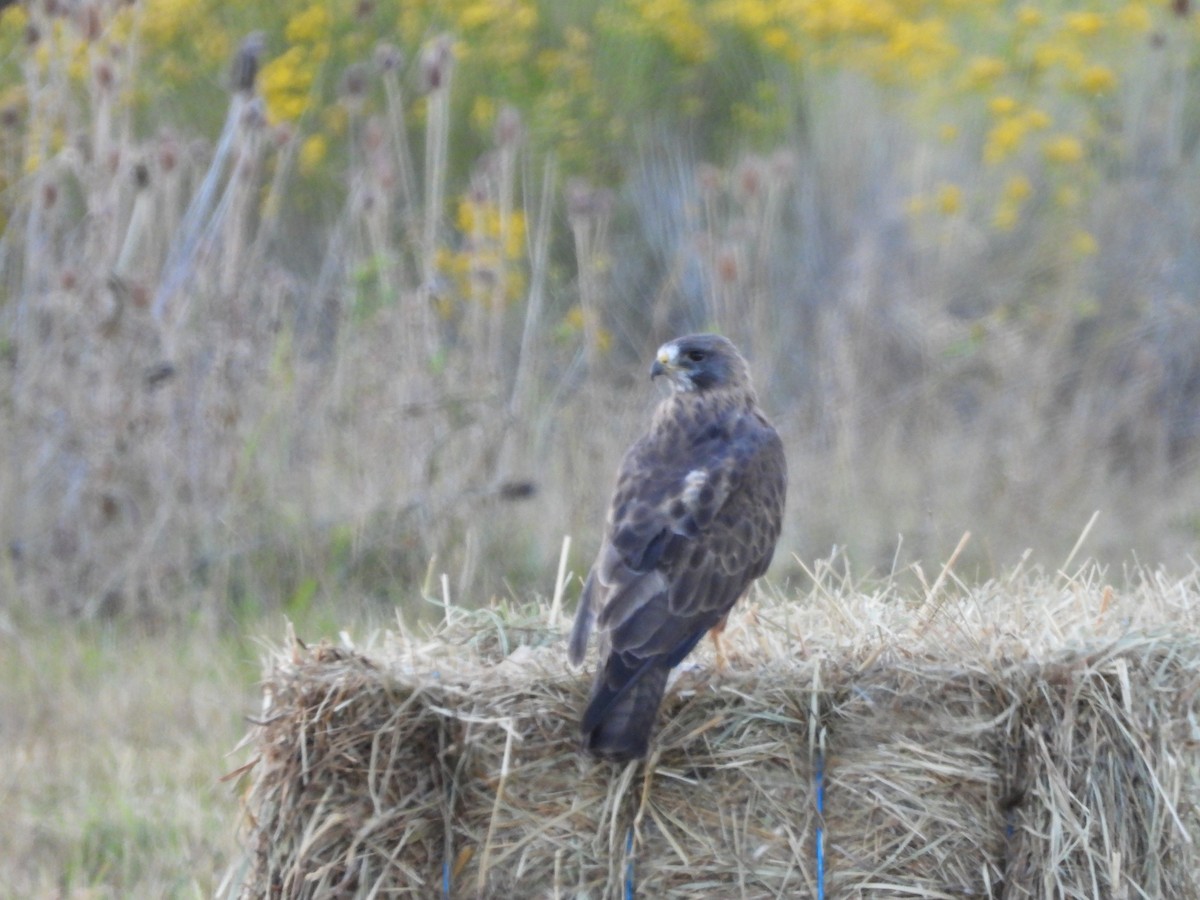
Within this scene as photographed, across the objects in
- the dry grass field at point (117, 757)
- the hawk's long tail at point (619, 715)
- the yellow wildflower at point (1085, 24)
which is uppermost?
the yellow wildflower at point (1085, 24)

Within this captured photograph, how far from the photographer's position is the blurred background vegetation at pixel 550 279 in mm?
5688

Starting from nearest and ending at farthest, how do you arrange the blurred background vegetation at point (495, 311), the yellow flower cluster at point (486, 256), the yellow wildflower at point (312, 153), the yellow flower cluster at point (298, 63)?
1. the blurred background vegetation at point (495, 311)
2. the yellow flower cluster at point (486, 256)
3. the yellow flower cluster at point (298, 63)
4. the yellow wildflower at point (312, 153)

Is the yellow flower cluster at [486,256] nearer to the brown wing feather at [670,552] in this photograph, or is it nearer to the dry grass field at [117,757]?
the dry grass field at [117,757]

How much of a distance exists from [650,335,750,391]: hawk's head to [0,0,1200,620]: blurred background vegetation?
2.50 ft

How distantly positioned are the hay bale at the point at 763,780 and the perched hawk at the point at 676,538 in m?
0.09

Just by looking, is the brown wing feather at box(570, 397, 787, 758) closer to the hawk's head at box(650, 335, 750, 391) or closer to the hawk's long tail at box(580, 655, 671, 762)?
the hawk's long tail at box(580, 655, 671, 762)

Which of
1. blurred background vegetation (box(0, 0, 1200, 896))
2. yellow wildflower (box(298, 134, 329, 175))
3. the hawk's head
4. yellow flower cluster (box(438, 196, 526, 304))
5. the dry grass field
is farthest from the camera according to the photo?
yellow wildflower (box(298, 134, 329, 175))

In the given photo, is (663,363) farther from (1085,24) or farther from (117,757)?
(1085,24)

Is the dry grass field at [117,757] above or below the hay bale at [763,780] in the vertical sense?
below

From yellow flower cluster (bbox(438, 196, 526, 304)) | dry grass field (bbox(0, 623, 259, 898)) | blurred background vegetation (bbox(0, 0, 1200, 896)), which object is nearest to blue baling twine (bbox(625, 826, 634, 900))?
blurred background vegetation (bbox(0, 0, 1200, 896))

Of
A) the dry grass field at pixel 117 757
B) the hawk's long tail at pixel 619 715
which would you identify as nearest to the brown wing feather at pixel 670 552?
the hawk's long tail at pixel 619 715

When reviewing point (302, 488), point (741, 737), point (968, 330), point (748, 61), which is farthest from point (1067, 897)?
point (748, 61)

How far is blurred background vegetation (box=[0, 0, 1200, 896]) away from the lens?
217 inches

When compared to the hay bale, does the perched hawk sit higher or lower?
higher
